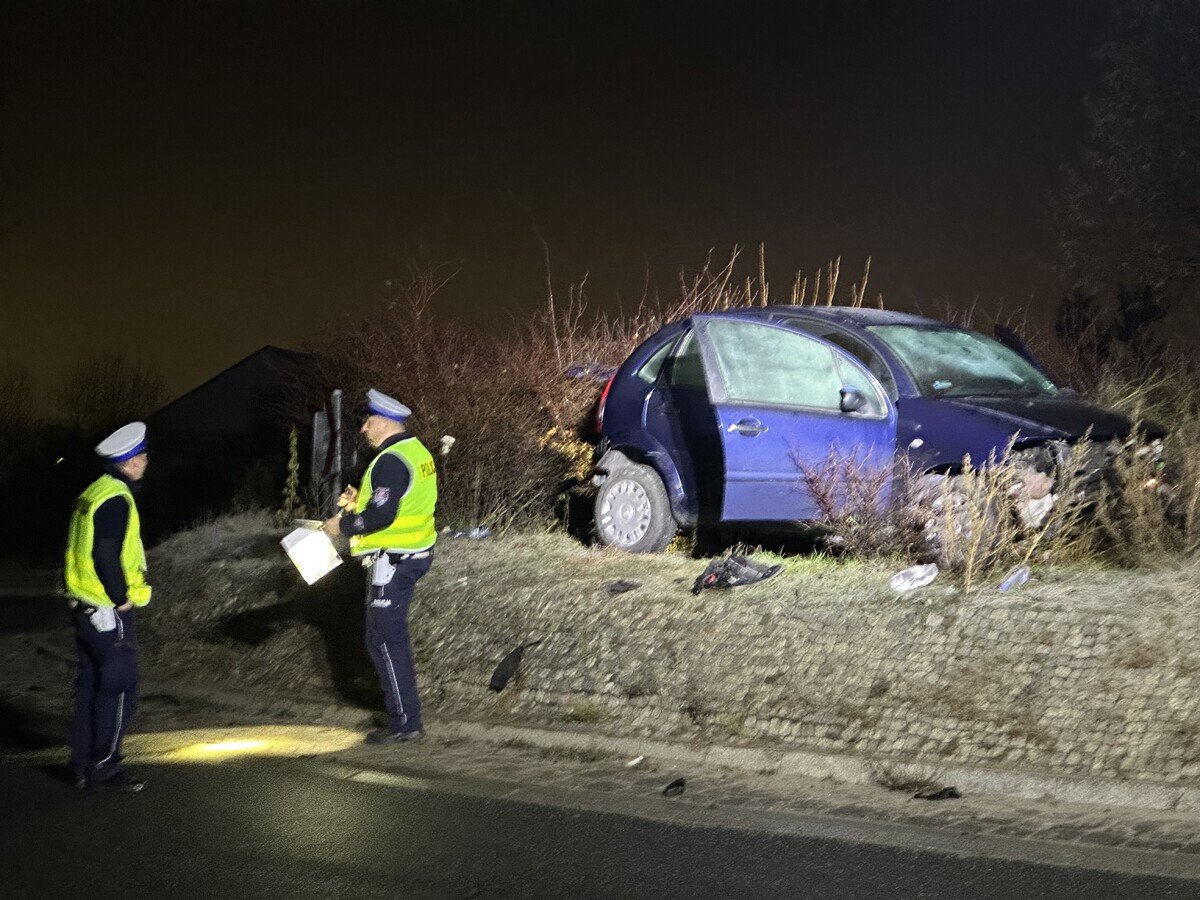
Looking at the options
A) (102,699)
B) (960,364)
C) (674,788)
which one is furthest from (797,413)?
(102,699)

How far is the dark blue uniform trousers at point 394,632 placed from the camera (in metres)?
8.09

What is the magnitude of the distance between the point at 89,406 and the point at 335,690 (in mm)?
54412

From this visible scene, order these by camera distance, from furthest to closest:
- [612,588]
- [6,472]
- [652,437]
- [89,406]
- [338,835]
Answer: [89,406]
[6,472]
[652,437]
[612,588]
[338,835]

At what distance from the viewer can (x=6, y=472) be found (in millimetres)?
49531

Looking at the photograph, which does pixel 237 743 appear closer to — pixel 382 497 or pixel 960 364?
pixel 382 497

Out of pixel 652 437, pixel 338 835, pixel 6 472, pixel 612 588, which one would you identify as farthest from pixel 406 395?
pixel 6 472

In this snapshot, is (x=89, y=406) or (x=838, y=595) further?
(x=89, y=406)

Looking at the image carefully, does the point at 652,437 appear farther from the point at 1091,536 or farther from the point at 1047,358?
the point at 1047,358

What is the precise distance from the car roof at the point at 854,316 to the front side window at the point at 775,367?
27 cm

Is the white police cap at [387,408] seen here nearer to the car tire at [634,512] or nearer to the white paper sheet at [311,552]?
the white paper sheet at [311,552]

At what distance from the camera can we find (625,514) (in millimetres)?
11102

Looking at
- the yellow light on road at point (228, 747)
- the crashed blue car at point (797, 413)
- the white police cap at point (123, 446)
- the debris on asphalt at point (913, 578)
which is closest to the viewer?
the white police cap at point (123, 446)

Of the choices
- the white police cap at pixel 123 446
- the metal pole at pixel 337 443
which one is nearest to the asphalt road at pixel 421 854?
the white police cap at pixel 123 446

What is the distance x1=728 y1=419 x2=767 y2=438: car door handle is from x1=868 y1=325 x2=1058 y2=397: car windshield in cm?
102
